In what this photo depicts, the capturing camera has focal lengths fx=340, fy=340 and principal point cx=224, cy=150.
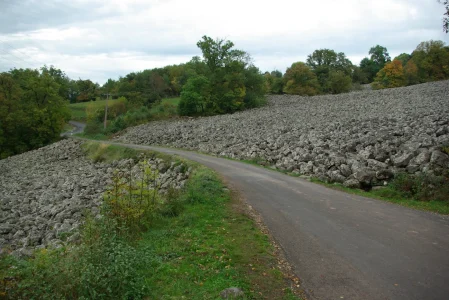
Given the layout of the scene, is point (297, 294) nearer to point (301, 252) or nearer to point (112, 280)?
point (301, 252)

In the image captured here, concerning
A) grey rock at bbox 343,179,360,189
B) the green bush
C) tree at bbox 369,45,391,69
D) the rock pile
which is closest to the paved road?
grey rock at bbox 343,179,360,189

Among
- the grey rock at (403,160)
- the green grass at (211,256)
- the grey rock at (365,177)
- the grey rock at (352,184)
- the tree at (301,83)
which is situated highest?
the tree at (301,83)

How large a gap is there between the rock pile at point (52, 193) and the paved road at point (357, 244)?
264 inches

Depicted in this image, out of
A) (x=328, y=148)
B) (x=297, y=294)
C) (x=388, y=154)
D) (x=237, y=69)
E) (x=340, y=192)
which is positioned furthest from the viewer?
(x=237, y=69)

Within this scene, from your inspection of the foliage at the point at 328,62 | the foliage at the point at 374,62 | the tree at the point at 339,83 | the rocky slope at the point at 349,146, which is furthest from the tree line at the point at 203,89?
the foliage at the point at 374,62

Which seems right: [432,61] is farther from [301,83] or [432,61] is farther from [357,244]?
[357,244]

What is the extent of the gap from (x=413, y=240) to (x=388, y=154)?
8.37m

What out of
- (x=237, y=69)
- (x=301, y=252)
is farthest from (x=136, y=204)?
(x=237, y=69)

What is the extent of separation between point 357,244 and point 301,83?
6890cm

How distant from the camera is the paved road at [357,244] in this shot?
20.1ft

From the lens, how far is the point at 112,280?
19.6ft

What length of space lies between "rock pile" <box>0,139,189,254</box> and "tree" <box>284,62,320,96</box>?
4920 cm

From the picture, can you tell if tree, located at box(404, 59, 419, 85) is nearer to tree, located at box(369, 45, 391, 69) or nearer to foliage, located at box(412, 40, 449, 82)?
foliage, located at box(412, 40, 449, 82)

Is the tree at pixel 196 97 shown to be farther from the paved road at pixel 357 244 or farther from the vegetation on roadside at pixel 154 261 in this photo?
the vegetation on roadside at pixel 154 261
